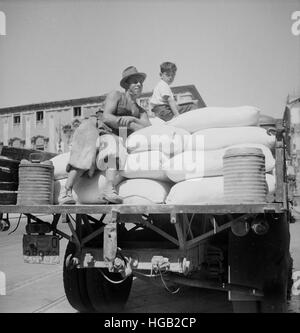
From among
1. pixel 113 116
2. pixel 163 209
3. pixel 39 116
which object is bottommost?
pixel 163 209

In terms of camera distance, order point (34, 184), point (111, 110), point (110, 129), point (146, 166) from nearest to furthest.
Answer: point (34, 184), point (146, 166), point (110, 129), point (111, 110)

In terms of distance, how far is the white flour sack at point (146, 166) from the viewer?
3361 mm

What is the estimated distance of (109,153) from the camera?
10.9ft

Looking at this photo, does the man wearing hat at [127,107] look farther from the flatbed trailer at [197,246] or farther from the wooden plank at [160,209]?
the wooden plank at [160,209]

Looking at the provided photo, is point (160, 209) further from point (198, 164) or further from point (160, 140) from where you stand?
point (160, 140)

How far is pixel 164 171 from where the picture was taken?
3.36 meters

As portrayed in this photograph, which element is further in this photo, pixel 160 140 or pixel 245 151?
pixel 160 140

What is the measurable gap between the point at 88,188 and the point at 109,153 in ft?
1.18

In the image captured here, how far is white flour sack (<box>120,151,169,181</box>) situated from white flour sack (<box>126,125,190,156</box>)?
0.20 feet

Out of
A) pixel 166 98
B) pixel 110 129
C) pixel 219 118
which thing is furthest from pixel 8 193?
pixel 166 98

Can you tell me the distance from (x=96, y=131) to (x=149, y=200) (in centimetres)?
71

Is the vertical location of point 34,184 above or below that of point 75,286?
above
